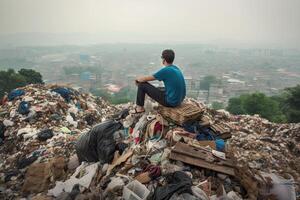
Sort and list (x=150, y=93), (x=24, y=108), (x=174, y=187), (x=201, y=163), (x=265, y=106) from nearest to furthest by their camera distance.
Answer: (x=174, y=187) → (x=201, y=163) → (x=150, y=93) → (x=24, y=108) → (x=265, y=106)

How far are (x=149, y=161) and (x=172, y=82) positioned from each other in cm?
138

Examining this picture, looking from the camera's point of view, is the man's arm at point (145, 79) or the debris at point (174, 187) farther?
the man's arm at point (145, 79)

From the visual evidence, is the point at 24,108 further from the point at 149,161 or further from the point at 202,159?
the point at 202,159

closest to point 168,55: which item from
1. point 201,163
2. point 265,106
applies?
point 201,163

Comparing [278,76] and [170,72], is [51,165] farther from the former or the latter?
[278,76]

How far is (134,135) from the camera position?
4809 mm

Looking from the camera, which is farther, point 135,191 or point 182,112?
point 182,112

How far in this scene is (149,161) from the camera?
13.2ft

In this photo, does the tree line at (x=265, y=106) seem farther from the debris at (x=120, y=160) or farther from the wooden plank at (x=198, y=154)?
the debris at (x=120, y=160)

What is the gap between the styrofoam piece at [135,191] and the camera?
11.3 feet

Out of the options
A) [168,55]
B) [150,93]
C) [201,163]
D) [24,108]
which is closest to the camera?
[201,163]

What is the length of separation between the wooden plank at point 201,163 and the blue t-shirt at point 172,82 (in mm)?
1138

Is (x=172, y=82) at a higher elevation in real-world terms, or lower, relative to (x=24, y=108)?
higher

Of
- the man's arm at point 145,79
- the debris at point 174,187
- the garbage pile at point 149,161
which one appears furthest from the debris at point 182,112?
the debris at point 174,187
